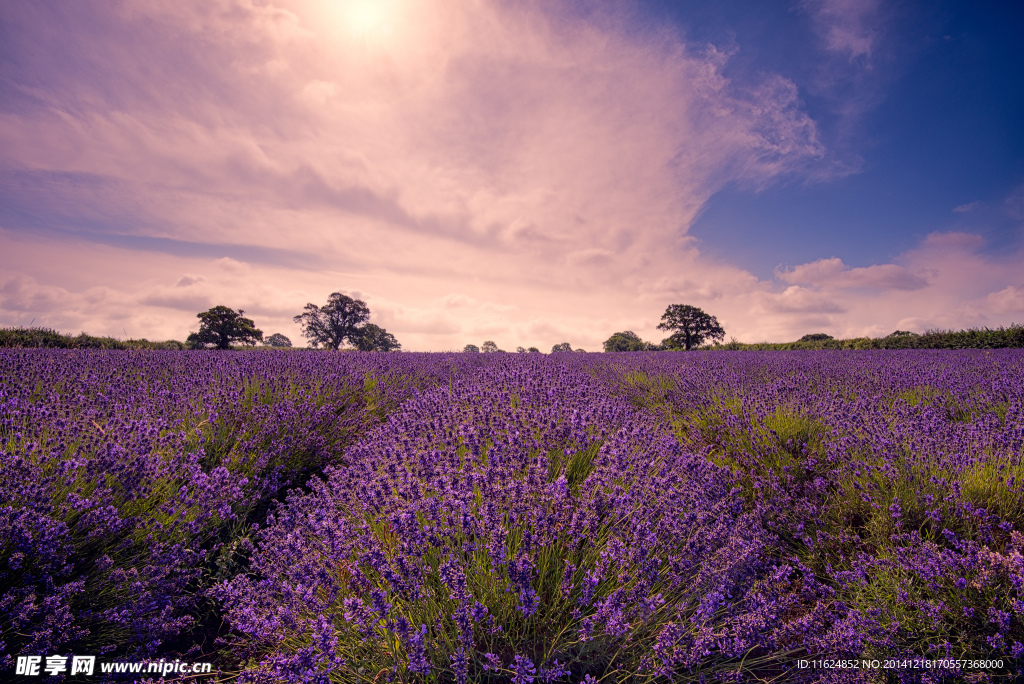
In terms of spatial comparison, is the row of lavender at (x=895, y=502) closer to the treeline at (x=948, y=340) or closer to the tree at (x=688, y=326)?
the treeline at (x=948, y=340)

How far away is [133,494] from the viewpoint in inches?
75.2

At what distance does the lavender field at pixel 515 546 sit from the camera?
147 cm

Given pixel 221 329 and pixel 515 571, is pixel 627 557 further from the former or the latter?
pixel 221 329

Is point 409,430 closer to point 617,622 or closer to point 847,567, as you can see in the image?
point 617,622

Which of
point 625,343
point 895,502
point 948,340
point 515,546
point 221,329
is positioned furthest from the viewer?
point 625,343

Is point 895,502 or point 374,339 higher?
point 374,339

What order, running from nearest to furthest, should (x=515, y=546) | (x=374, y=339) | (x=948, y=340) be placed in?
(x=515, y=546)
(x=948, y=340)
(x=374, y=339)

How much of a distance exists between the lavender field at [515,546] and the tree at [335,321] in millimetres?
36735

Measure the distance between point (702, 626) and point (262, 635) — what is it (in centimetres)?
161

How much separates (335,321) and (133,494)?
3880 centimetres

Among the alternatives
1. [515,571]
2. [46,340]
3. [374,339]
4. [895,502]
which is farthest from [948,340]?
[374,339]

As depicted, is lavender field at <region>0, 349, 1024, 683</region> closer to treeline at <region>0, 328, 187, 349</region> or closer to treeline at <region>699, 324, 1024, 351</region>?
treeline at <region>0, 328, 187, 349</region>

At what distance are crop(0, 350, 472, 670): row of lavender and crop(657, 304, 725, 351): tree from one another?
3692 centimetres

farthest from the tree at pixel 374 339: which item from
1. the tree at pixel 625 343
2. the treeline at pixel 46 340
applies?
the treeline at pixel 46 340
